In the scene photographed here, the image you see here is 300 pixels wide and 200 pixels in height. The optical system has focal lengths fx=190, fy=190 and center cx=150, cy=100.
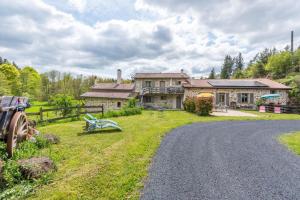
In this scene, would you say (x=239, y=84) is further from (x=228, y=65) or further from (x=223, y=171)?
(x=228, y=65)

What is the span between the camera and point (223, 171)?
195 inches

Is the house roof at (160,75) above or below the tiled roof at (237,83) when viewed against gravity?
above

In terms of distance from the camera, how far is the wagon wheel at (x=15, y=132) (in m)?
4.91

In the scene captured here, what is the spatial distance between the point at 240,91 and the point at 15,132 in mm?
25525

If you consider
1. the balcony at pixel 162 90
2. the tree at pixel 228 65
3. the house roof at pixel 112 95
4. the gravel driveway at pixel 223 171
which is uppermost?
the tree at pixel 228 65

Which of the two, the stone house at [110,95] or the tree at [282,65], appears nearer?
the stone house at [110,95]

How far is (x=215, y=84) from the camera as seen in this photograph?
26.7m

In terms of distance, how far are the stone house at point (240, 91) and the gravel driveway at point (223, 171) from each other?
18.4m

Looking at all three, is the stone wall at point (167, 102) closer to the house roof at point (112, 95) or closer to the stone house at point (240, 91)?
the stone house at point (240, 91)

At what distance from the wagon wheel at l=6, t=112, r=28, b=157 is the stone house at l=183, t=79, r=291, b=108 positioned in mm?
21991

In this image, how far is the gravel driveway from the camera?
12.8ft

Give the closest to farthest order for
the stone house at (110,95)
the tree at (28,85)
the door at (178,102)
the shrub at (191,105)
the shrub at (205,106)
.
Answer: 1. the shrub at (205,106)
2. the shrub at (191,105)
3. the stone house at (110,95)
4. the door at (178,102)
5. the tree at (28,85)

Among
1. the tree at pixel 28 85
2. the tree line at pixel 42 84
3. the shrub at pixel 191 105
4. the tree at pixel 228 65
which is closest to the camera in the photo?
the shrub at pixel 191 105

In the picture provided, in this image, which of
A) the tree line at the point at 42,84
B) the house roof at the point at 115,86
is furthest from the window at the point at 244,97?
the tree line at the point at 42,84
